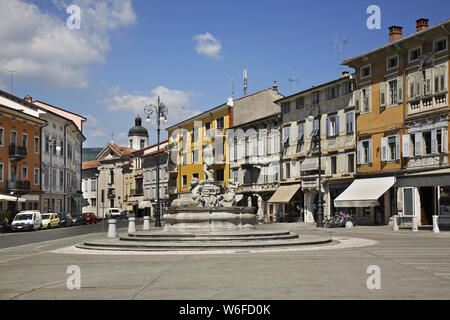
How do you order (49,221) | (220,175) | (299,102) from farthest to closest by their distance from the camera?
(220,175), (299,102), (49,221)

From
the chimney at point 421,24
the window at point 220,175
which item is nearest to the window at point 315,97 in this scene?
the chimney at point 421,24

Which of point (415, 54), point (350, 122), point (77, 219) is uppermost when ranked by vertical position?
point (415, 54)

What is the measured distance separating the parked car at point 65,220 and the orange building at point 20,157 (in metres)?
3.60

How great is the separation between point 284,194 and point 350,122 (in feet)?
32.9

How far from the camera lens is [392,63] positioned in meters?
38.3

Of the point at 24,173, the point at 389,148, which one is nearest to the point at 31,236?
the point at 24,173

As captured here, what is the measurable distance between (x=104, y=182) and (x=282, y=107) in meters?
60.1

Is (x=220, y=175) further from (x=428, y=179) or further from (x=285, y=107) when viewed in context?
(x=428, y=179)

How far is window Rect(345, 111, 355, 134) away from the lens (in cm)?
4231

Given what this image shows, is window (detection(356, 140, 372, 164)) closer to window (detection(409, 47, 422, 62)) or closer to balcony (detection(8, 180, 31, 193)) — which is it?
window (detection(409, 47, 422, 62))

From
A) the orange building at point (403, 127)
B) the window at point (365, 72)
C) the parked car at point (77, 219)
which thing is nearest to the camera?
the orange building at point (403, 127)

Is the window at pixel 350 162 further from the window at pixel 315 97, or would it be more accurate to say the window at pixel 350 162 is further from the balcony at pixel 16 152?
the balcony at pixel 16 152

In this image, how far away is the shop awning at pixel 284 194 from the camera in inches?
1917
